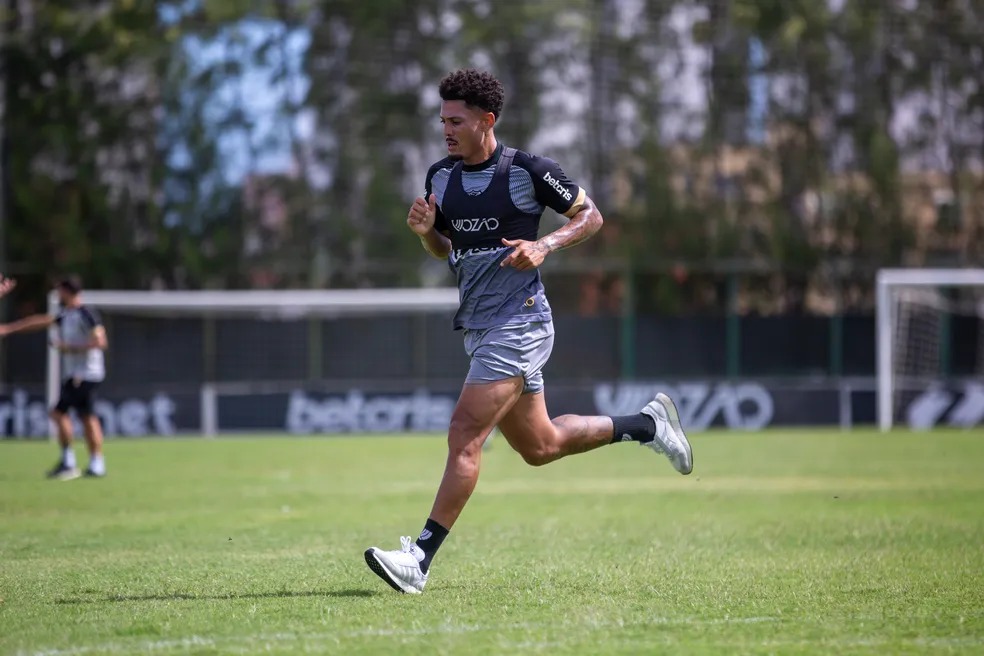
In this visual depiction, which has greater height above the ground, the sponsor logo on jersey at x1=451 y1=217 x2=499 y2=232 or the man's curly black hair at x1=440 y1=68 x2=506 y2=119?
the man's curly black hair at x1=440 y1=68 x2=506 y2=119

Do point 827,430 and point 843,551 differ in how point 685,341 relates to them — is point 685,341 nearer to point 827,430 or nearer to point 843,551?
point 827,430

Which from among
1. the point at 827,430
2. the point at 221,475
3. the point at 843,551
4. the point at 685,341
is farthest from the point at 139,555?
the point at 685,341

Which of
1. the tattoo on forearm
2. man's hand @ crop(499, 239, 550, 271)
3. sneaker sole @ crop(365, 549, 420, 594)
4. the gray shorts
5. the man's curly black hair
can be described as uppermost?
the man's curly black hair

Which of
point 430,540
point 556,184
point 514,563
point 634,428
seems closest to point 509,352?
point 556,184

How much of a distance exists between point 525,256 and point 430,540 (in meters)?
1.44

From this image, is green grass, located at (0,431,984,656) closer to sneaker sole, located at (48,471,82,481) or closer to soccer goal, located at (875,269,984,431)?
sneaker sole, located at (48,471,82,481)

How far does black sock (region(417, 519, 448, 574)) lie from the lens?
6688 mm

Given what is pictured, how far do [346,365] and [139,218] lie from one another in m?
7.19

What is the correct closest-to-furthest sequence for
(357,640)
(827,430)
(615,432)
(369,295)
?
(357,640), (615,432), (827,430), (369,295)

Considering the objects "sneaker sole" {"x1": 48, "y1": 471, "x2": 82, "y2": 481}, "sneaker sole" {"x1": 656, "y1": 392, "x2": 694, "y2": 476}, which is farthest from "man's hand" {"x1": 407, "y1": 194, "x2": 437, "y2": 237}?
"sneaker sole" {"x1": 48, "y1": 471, "x2": 82, "y2": 481}

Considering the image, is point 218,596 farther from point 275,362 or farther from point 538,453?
point 275,362

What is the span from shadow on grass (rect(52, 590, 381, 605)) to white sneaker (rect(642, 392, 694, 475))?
1889 mm

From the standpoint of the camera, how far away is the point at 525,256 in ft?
22.2

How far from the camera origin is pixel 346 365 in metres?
27.4
